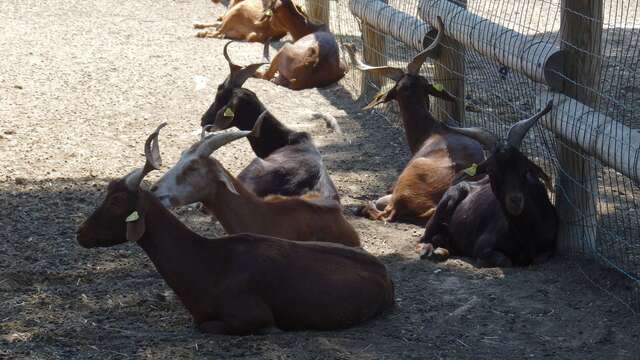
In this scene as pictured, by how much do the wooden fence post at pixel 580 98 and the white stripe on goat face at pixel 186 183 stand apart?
7.76 feet

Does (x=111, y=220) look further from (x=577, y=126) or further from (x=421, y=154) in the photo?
(x=421, y=154)

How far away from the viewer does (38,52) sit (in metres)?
13.9

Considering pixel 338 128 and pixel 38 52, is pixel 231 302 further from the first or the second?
pixel 38 52

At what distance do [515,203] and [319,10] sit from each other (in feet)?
26.5

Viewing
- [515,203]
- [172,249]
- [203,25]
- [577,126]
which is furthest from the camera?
[203,25]

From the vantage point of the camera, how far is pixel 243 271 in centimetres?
588

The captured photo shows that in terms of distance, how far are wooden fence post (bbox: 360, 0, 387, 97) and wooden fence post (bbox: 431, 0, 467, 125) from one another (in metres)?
2.08

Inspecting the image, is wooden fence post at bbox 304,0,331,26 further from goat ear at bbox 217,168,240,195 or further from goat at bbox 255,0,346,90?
goat ear at bbox 217,168,240,195

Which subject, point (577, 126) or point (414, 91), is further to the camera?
point (414, 91)

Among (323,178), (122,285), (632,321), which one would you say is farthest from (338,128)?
(632,321)

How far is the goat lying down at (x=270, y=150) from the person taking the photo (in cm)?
816

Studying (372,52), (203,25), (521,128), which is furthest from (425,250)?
(203,25)

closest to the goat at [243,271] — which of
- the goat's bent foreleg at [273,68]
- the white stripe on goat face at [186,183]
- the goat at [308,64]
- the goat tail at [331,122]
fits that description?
the white stripe on goat face at [186,183]

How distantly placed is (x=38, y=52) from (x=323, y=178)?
721cm
